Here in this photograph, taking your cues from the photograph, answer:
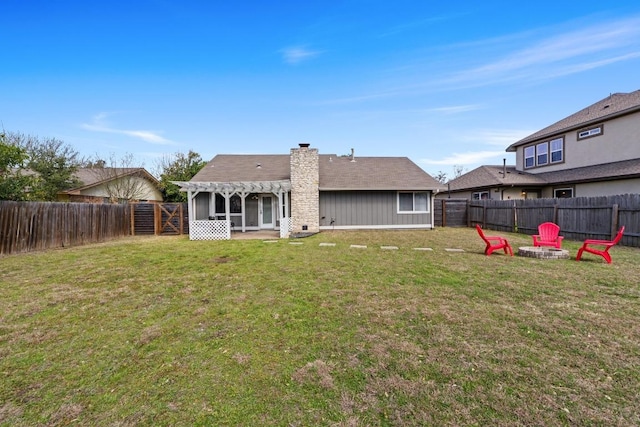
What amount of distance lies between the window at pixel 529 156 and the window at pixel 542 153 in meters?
0.29

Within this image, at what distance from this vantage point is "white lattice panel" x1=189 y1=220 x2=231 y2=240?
1275 cm

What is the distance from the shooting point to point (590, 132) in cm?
1538

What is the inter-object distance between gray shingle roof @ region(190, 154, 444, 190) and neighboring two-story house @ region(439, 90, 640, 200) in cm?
585

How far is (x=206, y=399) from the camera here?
230 centimetres

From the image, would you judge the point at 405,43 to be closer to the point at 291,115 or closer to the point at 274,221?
the point at 291,115

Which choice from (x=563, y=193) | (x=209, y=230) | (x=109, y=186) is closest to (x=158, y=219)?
(x=209, y=230)

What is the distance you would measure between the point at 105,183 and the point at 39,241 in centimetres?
1305

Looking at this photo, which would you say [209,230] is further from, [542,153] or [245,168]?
[542,153]

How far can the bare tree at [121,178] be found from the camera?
21.0m

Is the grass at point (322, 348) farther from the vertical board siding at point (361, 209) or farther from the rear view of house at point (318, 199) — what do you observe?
the vertical board siding at point (361, 209)

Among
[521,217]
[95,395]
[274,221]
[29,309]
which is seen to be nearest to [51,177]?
[274,221]

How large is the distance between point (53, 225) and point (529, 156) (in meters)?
26.6

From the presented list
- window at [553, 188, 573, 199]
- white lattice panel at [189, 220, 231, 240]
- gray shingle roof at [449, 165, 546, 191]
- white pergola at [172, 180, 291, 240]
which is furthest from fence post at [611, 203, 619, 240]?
white lattice panel at [189, 220, 231, 240]

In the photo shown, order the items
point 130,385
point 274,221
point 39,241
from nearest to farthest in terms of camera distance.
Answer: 1. point 130,385
2. point 39,241
3. point 274,221
